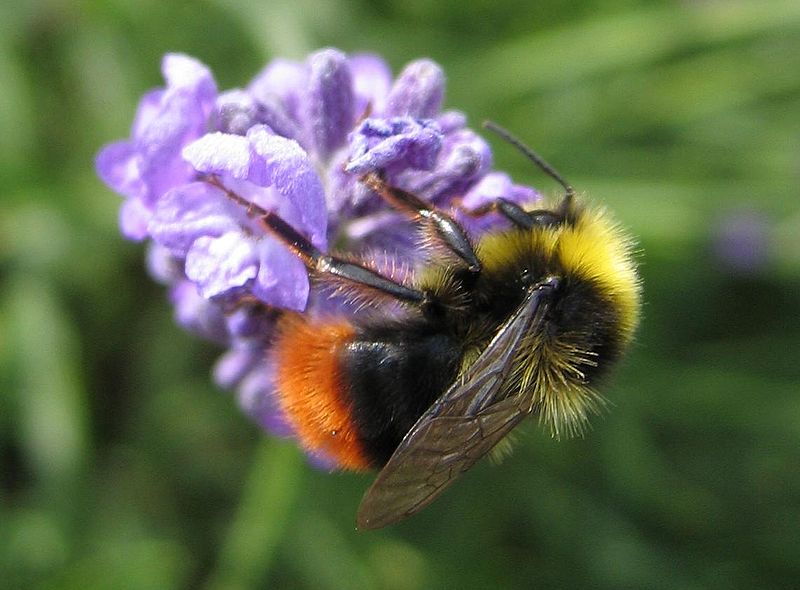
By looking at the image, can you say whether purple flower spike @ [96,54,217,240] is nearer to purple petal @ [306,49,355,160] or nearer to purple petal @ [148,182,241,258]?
purple petal @ [148,182,241,258]

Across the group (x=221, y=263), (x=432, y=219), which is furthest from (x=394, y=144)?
(x=221, y=263)

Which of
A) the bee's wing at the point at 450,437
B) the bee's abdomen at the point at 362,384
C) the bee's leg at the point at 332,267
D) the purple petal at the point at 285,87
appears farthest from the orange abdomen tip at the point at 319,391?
the purple petal at the point at 285,87

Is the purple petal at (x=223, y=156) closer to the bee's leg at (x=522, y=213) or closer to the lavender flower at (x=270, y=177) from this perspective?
the lavender flower at (x=270, y=177)

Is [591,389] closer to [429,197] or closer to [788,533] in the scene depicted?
[429,197]

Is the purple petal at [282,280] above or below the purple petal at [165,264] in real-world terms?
Answer: above

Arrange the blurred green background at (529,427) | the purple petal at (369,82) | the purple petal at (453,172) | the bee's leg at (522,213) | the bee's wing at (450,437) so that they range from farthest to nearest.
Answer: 1. the blurred green background at (529,427)
2. the purple petal at (369,82)
3. the purple petal at (453,172)
4. the bee's leg at (522,213)
5. the bee's wing at (450,437)

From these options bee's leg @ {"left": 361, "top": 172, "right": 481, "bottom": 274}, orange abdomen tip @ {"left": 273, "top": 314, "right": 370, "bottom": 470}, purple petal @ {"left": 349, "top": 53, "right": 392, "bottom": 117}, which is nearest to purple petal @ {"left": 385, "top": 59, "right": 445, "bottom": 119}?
purple petal @ {"left": 349, "top": 53, "right": 392, "bottom": 117}
